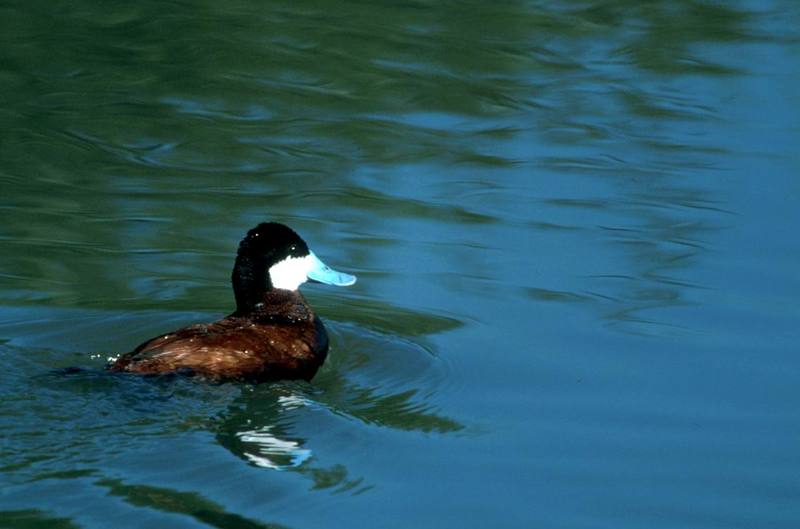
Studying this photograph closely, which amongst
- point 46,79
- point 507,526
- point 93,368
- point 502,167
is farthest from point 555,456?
point 46,79

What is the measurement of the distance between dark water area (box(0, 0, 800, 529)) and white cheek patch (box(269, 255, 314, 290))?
0.41m

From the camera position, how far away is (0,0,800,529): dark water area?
20.0 feet

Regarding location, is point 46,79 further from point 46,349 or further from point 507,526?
point 507,526

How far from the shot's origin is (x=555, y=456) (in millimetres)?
6441

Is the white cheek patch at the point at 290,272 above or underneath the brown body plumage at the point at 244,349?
above

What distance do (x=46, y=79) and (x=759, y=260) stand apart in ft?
19.9

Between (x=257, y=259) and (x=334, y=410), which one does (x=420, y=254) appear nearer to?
(x=257, y=259)

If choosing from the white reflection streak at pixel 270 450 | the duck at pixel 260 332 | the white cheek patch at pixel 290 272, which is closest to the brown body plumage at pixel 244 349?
the duck at pixel 260 332

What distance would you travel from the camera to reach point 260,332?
7414 millimetres

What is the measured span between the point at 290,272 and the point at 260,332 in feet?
2.34

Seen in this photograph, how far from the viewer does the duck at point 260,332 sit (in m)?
6.96

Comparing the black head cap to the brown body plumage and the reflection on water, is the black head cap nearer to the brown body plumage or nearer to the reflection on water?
the brown body plumage

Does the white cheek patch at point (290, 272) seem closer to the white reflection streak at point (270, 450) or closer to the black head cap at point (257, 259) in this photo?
the black head cap at point (257, 259)

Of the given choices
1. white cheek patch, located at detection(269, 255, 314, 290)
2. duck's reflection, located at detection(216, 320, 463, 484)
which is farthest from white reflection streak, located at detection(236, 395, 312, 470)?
white cheek patch, located at detection(269, 255, 314, 290)
